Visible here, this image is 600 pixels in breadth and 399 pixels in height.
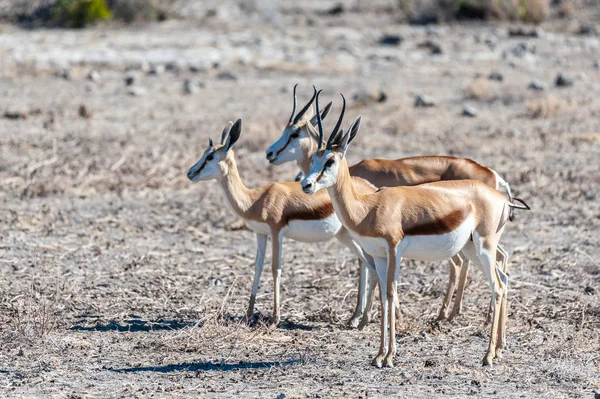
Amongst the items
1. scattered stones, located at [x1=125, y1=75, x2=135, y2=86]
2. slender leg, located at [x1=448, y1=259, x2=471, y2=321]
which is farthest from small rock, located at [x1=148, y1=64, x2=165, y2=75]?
slender leg, located at [x1=448, y1=259, x2=471, y2=321]

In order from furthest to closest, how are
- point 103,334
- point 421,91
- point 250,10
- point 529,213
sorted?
point 250,10 < point 421,91 < point 529,213 < point 103,334

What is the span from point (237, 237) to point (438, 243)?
4.30 m

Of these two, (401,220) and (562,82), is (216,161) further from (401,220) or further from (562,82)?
(562,82)

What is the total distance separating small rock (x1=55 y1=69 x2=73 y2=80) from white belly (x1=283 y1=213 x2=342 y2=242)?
45.8 ft

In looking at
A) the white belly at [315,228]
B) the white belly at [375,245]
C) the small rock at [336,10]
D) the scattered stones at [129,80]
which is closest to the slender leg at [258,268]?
the white belly at [315,228]

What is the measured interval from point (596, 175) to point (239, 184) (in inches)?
265

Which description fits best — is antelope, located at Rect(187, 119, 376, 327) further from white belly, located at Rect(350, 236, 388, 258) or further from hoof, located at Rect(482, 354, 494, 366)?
hoof, located at Rect(482, 354, 494, 366)

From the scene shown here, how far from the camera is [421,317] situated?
8.14m

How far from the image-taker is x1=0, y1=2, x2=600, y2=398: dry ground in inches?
269

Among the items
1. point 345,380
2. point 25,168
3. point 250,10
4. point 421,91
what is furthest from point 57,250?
point 250,10

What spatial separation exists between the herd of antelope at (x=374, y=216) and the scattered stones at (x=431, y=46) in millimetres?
16688

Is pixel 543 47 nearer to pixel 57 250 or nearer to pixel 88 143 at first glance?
pixel 88 143

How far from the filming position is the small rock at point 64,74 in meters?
20.7

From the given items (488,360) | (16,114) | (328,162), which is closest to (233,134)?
(328,162)
